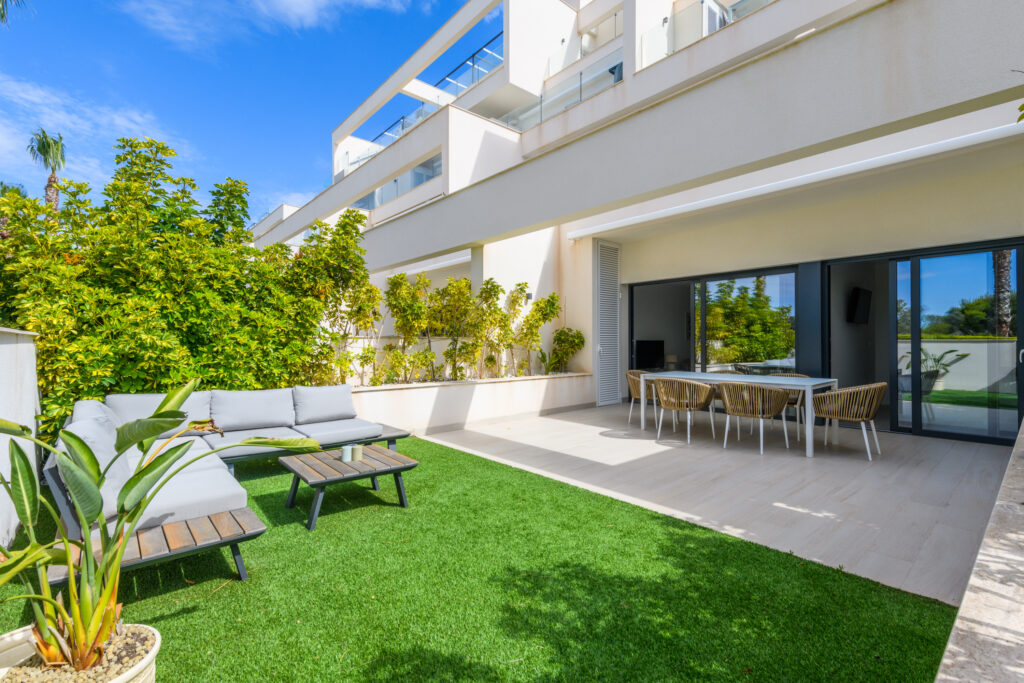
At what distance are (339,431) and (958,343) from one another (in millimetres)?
8489

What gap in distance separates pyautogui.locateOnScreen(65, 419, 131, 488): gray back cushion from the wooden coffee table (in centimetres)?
107

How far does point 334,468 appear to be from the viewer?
383cm

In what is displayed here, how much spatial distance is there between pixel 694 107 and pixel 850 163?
10.3 ft

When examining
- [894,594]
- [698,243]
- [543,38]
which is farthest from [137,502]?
[543,38]

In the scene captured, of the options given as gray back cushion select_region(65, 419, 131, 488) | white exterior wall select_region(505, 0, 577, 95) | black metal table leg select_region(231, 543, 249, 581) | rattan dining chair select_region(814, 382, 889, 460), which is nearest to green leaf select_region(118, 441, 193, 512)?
black metal table leg select_region(231, 543, 249, 581)

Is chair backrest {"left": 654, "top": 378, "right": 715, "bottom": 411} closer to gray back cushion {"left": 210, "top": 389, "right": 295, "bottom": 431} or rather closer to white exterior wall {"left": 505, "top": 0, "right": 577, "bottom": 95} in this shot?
gray back cushion {"left": 210, "top": 389, "right": 295, "bottom": 431}

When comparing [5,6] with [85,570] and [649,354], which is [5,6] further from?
[649,354]

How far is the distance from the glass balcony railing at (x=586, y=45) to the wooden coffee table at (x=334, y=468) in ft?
40.2

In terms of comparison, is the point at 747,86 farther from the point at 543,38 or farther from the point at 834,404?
the point at 543,38

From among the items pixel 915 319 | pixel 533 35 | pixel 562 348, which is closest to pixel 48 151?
pixel 533 35

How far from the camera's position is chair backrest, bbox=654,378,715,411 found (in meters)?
6.59

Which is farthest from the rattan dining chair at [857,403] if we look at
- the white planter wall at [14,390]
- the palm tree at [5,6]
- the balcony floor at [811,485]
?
the palm tree at [5,6]

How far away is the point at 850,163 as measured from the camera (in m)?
6.41

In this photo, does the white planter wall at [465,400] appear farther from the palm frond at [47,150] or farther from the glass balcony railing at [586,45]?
the palm frond at [47,150]
